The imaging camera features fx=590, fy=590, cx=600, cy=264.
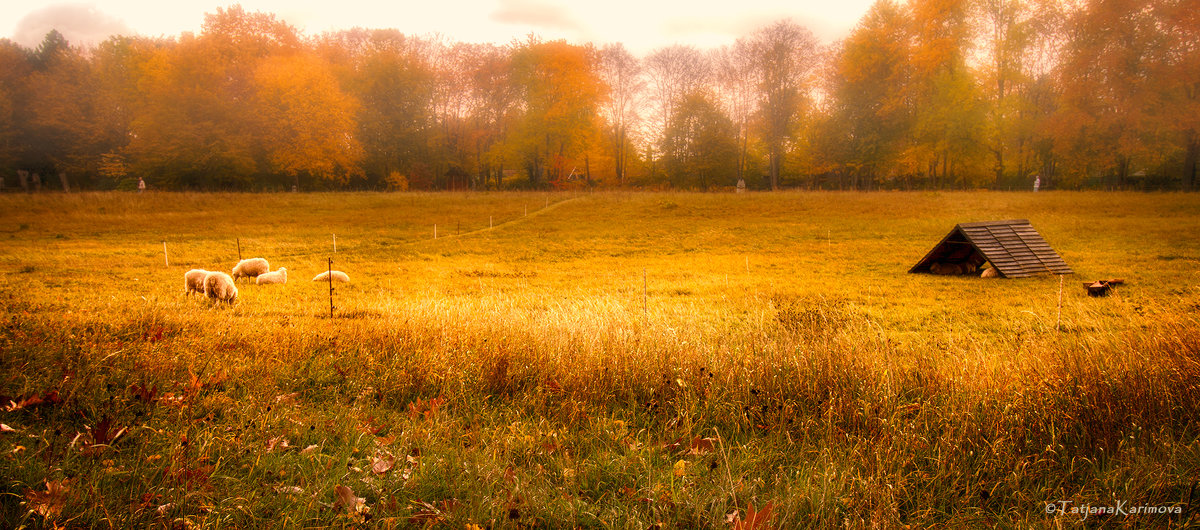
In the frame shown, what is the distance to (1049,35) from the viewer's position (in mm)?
45375

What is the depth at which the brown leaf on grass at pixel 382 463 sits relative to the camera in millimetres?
3574

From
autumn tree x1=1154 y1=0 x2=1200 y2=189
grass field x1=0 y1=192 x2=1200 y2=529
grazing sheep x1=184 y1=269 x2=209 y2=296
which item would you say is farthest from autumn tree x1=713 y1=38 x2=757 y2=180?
grazing sheep x1=184 y1=269 x2=209 y2=296

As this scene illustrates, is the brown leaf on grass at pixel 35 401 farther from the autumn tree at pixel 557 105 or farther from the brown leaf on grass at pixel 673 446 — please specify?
the autumn tree at pixel 557 105

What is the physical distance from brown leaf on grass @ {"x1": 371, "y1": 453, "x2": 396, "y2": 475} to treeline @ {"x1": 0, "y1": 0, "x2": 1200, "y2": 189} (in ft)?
145

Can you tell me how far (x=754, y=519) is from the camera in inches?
116

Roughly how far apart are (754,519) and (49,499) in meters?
3.51

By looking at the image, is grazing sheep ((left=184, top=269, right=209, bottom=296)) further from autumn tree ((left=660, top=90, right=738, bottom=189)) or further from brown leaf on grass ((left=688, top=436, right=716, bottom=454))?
autumn tree ((left=660, top=90, right=738, bottom=189))

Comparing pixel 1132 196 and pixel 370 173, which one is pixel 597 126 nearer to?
pixel 370 173

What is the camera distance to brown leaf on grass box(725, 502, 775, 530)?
9.68ft

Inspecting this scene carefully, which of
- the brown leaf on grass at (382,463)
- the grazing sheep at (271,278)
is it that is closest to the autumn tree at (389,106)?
the grazing sheep at (271,278)

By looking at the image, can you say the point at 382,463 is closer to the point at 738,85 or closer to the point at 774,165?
the point at 774,165

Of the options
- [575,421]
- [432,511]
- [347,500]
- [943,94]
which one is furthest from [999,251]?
[943,94]

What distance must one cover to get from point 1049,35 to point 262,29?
61.0 m

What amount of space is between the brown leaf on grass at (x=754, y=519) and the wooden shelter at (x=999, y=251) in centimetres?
1447
